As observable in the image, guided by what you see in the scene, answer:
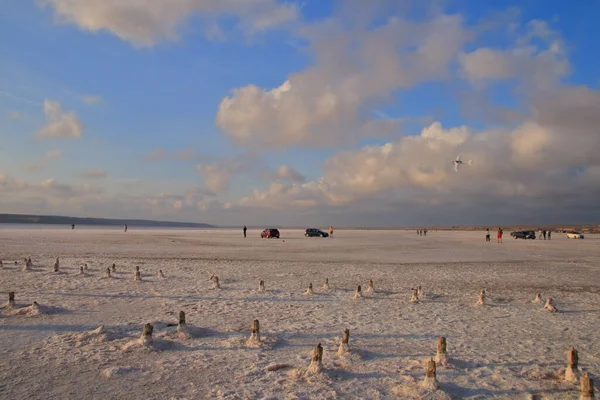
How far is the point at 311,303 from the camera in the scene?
13.5 m

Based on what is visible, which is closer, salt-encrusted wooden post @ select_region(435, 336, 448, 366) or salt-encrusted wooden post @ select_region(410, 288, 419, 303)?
salt-encrusted wooden post @ select_region(435, 336, 448, 366)

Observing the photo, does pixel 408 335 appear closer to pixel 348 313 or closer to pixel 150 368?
pixel 348 313

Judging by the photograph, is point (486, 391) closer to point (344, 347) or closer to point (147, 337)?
point (344, 347)

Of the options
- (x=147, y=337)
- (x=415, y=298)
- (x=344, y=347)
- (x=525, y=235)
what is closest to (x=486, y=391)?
(x=344, y=347)

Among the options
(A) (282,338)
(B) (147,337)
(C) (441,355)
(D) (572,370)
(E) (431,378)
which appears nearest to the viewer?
(E) (431,378)

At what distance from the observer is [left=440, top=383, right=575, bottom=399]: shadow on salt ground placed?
6.80 metres

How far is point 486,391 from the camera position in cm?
695

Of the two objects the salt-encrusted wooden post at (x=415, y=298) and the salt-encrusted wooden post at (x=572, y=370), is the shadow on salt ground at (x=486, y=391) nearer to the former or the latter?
the salt-encrusted wooden post at (x=572, y=370)

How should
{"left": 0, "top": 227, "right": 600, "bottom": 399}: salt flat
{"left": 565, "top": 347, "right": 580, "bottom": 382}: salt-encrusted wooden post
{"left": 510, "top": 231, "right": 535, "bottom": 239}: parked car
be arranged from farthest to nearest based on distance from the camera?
{"left": 510, "top": 231, "right": 535, "bottom": 239}: parked car, {"left": 565, "top": 347, "right": 580, "bottom": 382}: salt-encrusted wooden post, {"left": 0, "top": 227, "right": 600, "bottom": 399}: salt flat

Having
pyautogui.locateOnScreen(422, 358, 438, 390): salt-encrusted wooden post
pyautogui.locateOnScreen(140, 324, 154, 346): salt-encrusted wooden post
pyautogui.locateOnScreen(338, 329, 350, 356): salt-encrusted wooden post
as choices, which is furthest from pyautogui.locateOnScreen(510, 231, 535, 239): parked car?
pyautogui.locateOnScreen(140, 324, 154, 346): salt-encrusted wooden post

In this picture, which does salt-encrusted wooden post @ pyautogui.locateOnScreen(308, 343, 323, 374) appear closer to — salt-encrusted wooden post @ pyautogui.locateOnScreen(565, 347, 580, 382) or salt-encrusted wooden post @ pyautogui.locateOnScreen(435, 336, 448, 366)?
salt-encrusted wooden post @ pyautogui.locateOnScreen(435, 336, 448, 366)

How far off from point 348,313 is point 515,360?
4797 millimetres

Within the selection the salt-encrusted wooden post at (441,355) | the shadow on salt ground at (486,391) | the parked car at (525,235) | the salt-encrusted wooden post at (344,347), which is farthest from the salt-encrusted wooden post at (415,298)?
the parked car at (525,235)

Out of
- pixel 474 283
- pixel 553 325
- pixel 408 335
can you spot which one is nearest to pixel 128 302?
pixel 408 335
